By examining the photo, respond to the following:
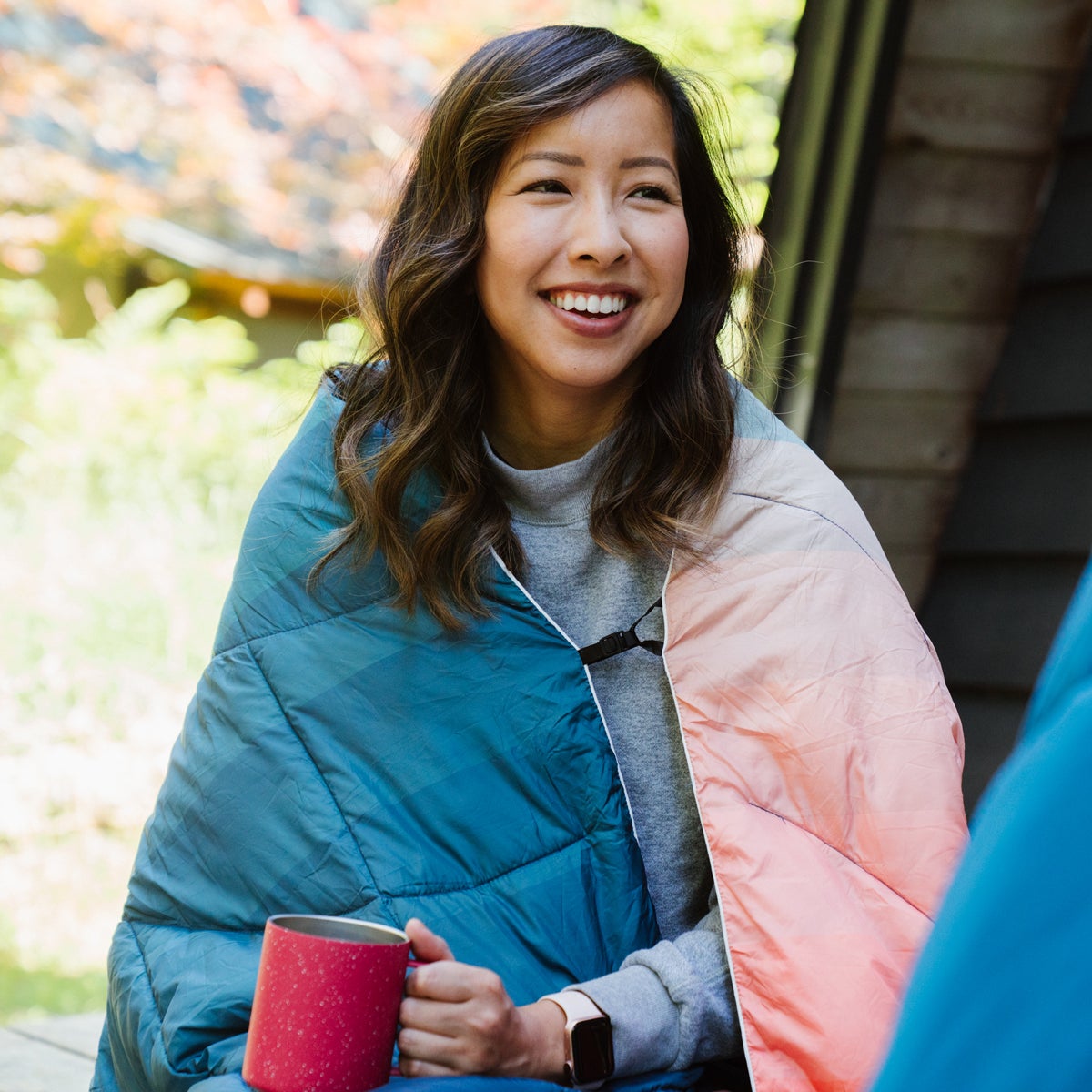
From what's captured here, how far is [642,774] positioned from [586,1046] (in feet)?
0.96

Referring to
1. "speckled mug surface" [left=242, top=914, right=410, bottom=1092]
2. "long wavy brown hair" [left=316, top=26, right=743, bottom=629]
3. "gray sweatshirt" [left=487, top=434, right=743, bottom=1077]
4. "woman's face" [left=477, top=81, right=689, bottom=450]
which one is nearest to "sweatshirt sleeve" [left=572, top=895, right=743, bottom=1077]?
"gray sweatshirt" [left=487, top=434, right=743, bottom=1077]

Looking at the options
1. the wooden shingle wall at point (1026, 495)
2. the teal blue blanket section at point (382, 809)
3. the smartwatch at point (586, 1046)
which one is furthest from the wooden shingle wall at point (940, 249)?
the smartwatch at point (586, 1046)

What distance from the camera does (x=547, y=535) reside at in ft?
4.66

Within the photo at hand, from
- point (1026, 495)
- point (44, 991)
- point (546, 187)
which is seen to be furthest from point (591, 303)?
point (44, 991)

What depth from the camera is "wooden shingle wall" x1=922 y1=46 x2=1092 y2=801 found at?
2170mm

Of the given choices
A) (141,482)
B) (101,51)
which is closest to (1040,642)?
(141,482)

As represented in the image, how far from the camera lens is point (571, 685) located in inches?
51.0

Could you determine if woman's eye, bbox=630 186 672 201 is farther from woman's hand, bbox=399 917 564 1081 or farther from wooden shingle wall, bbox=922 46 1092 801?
wooden shingle wall, bbox=922 46 1092 801

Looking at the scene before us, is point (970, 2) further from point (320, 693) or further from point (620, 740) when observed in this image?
point (320, 693)

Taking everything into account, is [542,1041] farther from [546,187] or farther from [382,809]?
[546,187]

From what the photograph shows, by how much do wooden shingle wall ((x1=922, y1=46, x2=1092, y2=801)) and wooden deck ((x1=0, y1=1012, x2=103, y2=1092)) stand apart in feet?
4.99

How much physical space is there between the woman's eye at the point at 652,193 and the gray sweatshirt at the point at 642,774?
10.4 inches

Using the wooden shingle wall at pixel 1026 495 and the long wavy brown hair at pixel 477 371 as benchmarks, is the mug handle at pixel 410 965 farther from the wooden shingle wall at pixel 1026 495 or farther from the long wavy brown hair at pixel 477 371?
the wooden shingle wall at pixel 1026 495

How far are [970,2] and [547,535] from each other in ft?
4.03
